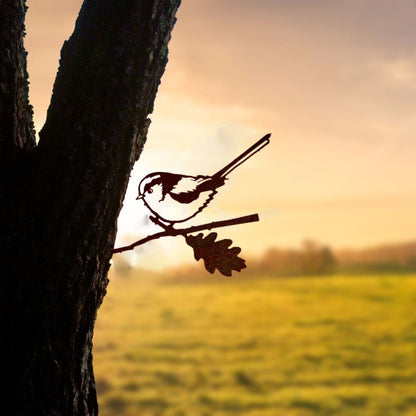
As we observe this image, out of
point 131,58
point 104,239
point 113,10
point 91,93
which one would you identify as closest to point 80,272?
point 104,239

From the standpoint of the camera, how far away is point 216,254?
70.8 inches

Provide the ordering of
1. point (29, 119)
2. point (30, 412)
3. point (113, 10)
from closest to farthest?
point (30, 412) < point (113, 10) < point (29, 119)

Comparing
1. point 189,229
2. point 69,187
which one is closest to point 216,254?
point 189,229

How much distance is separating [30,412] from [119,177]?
631 millimetres

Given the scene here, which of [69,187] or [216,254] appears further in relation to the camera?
[216,254]

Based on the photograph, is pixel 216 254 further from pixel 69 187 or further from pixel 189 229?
pixel 69 187

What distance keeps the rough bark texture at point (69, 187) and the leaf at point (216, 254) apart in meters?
0.25

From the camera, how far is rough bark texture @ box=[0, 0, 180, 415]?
1612 millimetres

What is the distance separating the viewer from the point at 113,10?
171 centimetres

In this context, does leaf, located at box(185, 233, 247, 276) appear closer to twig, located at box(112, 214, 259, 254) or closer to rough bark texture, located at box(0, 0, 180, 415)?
twig, located at box(112, 214, 259, 254)

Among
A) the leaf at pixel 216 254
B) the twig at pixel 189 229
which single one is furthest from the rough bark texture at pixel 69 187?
the leaf at pixel 216 254

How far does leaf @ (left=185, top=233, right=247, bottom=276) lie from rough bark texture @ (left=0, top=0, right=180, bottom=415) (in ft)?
0.81

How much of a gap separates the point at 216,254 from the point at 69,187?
449 millimetres

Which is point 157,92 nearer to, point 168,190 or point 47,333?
point 168,190
